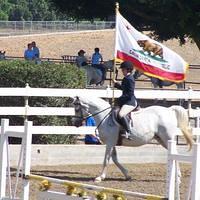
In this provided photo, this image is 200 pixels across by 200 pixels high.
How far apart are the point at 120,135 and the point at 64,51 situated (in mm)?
55377

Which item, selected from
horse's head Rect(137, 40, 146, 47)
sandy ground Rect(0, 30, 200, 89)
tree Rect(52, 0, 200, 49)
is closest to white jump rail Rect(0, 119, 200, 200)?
horse's head Rect(137, 40, 146, 47)

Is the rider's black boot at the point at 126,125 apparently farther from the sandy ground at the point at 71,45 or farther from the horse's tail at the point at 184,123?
the sandy ground at the point at 71,45

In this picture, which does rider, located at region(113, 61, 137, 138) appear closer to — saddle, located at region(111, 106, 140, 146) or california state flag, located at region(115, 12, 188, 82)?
saddle, located at region(111, 106, 140, 146)

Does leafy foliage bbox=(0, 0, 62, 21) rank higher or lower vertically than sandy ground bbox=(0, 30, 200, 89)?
higher

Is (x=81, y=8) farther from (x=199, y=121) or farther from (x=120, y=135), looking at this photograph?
(x=120, y=135)

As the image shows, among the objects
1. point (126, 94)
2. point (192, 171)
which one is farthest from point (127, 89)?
point (192, 171)

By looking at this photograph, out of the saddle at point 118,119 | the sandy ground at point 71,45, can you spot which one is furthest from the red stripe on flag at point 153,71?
the sandy ground at point 71,45

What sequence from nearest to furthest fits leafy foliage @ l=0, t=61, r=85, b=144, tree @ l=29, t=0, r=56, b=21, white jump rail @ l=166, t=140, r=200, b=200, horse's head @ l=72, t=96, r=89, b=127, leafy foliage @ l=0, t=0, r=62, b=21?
white jump rail @ l=166, t=140, r=200, b=200 < horse's head @ l=72, t=96, r=89, b=127 < leafy foliage @ l=0, t=61, r=85, b=144 < leafy foliage @ l=0, t=0, r=62, b=21 < tree @ l=29, t=0, r=56, b=21

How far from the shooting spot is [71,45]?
248ft

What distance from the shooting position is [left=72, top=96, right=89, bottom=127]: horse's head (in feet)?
58.9

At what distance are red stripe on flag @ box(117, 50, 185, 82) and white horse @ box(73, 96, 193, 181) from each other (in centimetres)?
66

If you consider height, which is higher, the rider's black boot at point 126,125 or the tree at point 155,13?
the tree at point 155,13

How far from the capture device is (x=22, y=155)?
38.7 ft

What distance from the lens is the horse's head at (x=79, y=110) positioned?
58.9 feet
